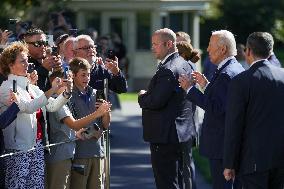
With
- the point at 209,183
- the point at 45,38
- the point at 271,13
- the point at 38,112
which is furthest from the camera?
the point at 271,13

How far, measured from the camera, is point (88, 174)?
400 inches

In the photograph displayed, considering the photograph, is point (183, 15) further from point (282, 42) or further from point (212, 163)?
A: point (212, 163)

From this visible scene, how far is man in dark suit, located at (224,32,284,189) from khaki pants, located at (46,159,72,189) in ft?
6.35

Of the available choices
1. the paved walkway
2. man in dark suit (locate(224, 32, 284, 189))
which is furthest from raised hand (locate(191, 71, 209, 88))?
the paved walkway

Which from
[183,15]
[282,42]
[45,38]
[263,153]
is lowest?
[282,42]

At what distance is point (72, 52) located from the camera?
36.5ft

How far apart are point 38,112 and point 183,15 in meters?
25.9

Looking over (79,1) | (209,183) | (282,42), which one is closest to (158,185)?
(209,183)

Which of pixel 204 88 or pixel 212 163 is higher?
pixel 204 88

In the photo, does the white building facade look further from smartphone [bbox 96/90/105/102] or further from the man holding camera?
smartphone [bbox 96/90/105/102]

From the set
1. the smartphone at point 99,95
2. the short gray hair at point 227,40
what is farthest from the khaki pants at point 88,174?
the short gray hair at point 227,40

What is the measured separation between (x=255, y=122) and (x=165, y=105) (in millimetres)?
2212

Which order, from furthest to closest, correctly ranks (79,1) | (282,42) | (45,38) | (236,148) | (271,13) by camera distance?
1. (282,42)
2. (271,13)
3. (79,1)
4. (45,38)
5. (236,148)

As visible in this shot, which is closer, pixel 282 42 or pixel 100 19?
pixel 100 19
